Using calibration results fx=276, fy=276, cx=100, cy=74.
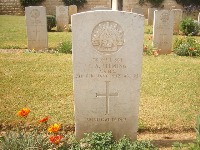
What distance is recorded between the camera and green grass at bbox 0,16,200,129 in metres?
4.77

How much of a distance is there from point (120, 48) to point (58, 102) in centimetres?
230

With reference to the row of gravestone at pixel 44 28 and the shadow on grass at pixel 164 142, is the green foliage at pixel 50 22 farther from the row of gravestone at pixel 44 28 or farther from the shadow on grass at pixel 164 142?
the shadow on grass at pixel 164 142

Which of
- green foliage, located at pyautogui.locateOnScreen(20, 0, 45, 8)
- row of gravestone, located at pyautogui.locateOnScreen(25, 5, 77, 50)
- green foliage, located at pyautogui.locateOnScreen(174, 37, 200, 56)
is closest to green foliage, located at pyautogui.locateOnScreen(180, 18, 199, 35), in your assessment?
green foliage, located at pyautogui.locateOnScreen(174, 37, 200, 56)

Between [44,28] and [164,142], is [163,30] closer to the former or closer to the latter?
[44,28]

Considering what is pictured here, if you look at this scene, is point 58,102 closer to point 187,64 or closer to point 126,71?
point 126,71

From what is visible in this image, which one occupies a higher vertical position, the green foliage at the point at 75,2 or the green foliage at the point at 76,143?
the green foliage at the point at 75,2

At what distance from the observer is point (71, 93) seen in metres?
5.87

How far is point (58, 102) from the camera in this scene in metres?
5.38

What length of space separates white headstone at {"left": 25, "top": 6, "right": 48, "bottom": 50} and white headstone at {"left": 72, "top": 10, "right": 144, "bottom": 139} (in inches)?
272

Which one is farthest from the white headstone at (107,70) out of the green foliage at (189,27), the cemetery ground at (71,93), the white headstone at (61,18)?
the white headstone at (61,18)

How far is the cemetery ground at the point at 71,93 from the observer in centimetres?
450

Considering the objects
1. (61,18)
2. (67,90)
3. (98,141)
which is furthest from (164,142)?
(61,18)

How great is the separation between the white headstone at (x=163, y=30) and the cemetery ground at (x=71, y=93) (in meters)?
1.09

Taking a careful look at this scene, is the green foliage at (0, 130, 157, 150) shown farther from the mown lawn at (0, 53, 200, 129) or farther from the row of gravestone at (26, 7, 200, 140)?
the mown lawn at (0, 53, 200, 129)
